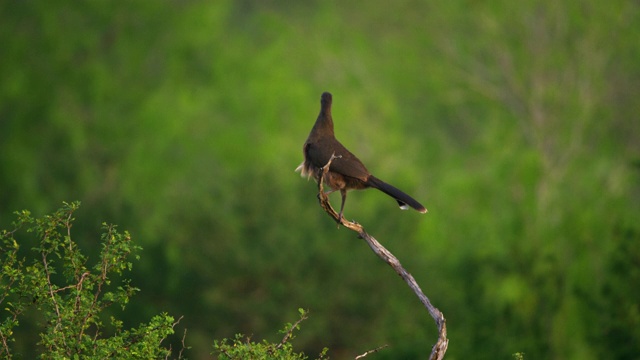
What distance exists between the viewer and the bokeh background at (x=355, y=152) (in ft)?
83.8

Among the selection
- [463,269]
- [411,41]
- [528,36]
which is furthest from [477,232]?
[411,41]

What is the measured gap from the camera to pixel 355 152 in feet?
124

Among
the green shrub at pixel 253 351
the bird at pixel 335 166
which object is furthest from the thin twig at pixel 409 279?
the green shrub at pixel 253 351

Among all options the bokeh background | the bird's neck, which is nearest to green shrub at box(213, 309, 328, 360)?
the bird's neck

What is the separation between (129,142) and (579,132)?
1384cm

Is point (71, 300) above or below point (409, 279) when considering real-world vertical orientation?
below

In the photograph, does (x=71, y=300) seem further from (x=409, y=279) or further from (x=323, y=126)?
(x=323, y=126)

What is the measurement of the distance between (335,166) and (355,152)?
93.5ft

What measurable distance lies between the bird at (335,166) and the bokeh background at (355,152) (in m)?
11.7

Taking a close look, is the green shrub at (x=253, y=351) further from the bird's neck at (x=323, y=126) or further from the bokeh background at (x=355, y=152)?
the bokeh background at (x=355, y=152)

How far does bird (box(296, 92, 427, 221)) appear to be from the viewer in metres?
9.12

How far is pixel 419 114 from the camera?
152 feet

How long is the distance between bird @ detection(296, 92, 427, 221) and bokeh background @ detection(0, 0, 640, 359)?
1166 centimetres

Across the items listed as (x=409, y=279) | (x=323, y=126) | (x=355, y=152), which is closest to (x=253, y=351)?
(x=409, y=279)
